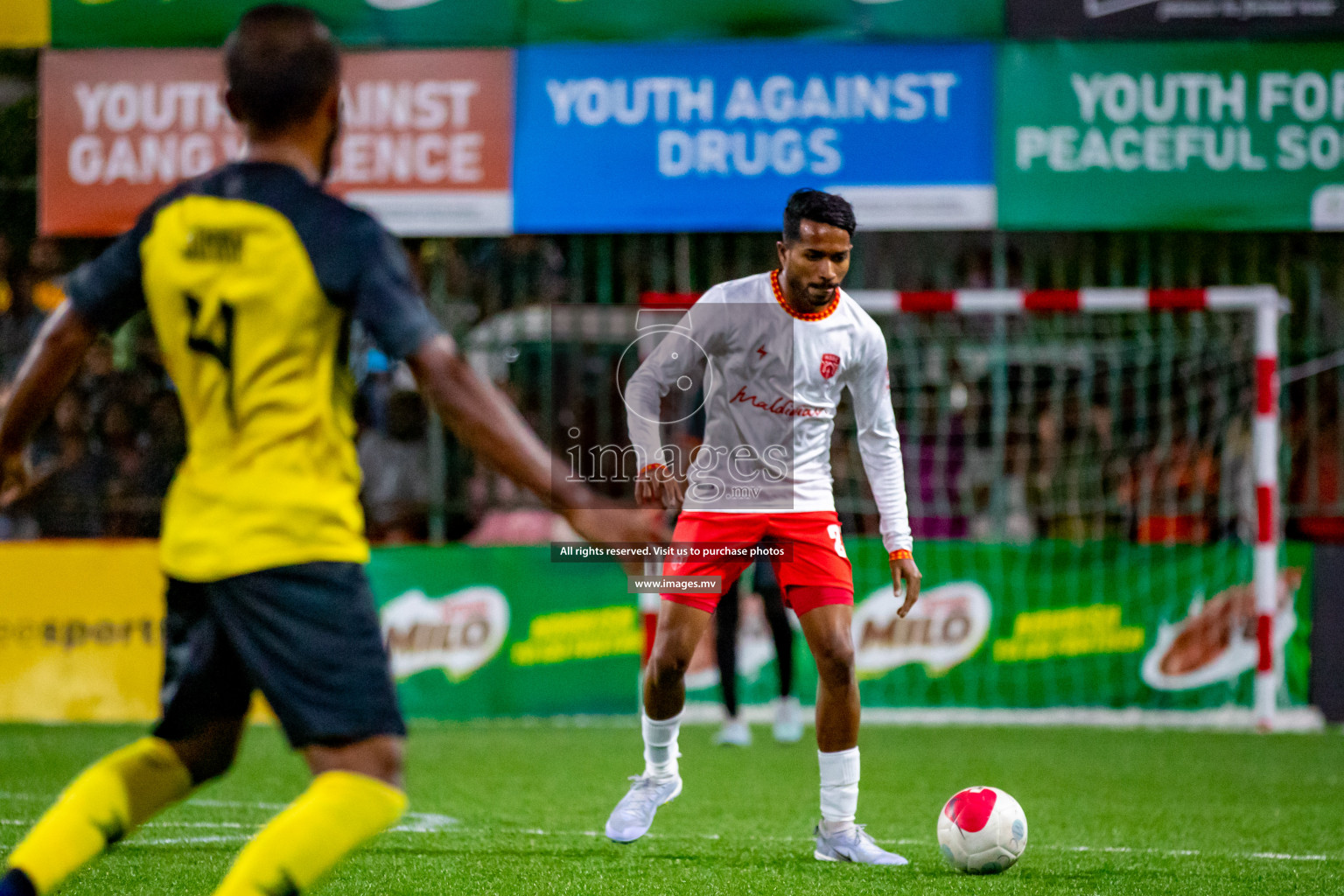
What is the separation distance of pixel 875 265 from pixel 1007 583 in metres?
2.23

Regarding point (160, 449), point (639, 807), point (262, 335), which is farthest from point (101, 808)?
point (160, 449)

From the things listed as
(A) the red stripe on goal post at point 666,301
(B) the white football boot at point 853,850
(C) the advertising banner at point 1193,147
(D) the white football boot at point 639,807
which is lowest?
(B) the white football boot at point 853,850

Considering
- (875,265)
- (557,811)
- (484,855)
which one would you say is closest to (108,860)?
(484,855)

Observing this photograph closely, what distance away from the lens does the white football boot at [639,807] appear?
16.7 feet

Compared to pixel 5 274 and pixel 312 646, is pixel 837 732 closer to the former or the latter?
pixel 312 646

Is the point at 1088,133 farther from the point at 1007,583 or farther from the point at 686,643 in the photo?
the point at 686,643

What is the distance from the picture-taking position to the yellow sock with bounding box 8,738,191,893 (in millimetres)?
2732

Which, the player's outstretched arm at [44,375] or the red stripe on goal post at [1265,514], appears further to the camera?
the red stripe on goal post at [1265,514]

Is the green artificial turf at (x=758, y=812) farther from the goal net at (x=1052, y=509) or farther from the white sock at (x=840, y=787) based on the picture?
the goal net at (x=1052, y=509)

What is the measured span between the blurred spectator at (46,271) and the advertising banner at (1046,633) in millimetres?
5287

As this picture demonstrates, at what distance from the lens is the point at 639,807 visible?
5.16 meters

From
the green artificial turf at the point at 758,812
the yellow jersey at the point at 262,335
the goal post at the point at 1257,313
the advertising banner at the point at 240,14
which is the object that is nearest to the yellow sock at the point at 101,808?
the yellow jersey at the point at 262,335

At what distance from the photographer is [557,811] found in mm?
6180

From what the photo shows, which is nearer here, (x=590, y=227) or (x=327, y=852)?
(x=327, y=852)
